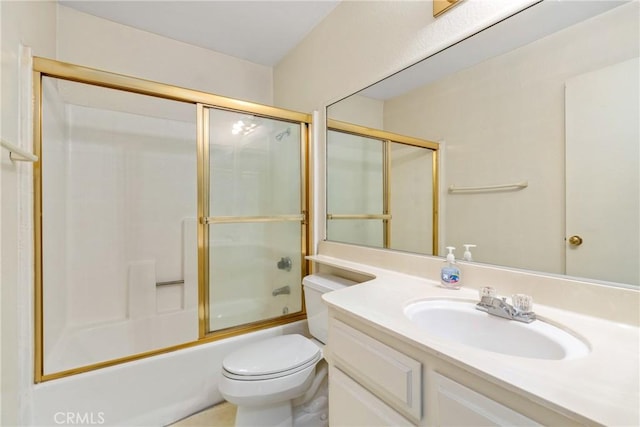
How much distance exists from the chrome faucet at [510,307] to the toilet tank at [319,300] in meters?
0.79

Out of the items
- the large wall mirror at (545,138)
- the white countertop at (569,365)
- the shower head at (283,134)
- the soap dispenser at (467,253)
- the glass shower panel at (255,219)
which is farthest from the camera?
the shower head at (283,134)

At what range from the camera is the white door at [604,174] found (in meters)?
0.76

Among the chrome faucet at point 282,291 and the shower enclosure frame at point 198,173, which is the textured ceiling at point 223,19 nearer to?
the shower enclosure frame at point 198,173

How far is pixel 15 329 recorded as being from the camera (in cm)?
107

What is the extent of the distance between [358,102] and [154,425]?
84.2 inches

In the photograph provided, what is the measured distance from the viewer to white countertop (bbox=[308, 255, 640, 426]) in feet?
1.42

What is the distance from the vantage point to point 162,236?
7.24 feet

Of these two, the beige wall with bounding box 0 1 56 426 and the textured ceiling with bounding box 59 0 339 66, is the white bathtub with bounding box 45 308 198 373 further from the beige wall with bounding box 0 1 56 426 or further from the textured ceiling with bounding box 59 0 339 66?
the textured ceiling with bounding box 59 0 339 66

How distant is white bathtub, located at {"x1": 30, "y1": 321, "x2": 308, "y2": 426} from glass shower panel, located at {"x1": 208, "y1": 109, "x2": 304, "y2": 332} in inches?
11.6

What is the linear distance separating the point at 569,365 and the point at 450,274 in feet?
1.72

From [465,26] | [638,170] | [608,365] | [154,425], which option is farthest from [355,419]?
[465,26]

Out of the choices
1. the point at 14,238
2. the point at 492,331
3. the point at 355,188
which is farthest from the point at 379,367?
the point at 14,238

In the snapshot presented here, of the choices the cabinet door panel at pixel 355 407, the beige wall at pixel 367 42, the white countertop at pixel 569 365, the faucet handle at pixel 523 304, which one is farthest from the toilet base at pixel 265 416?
the beige wall at pixel 367 42

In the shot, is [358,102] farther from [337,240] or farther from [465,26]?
[337,240]
